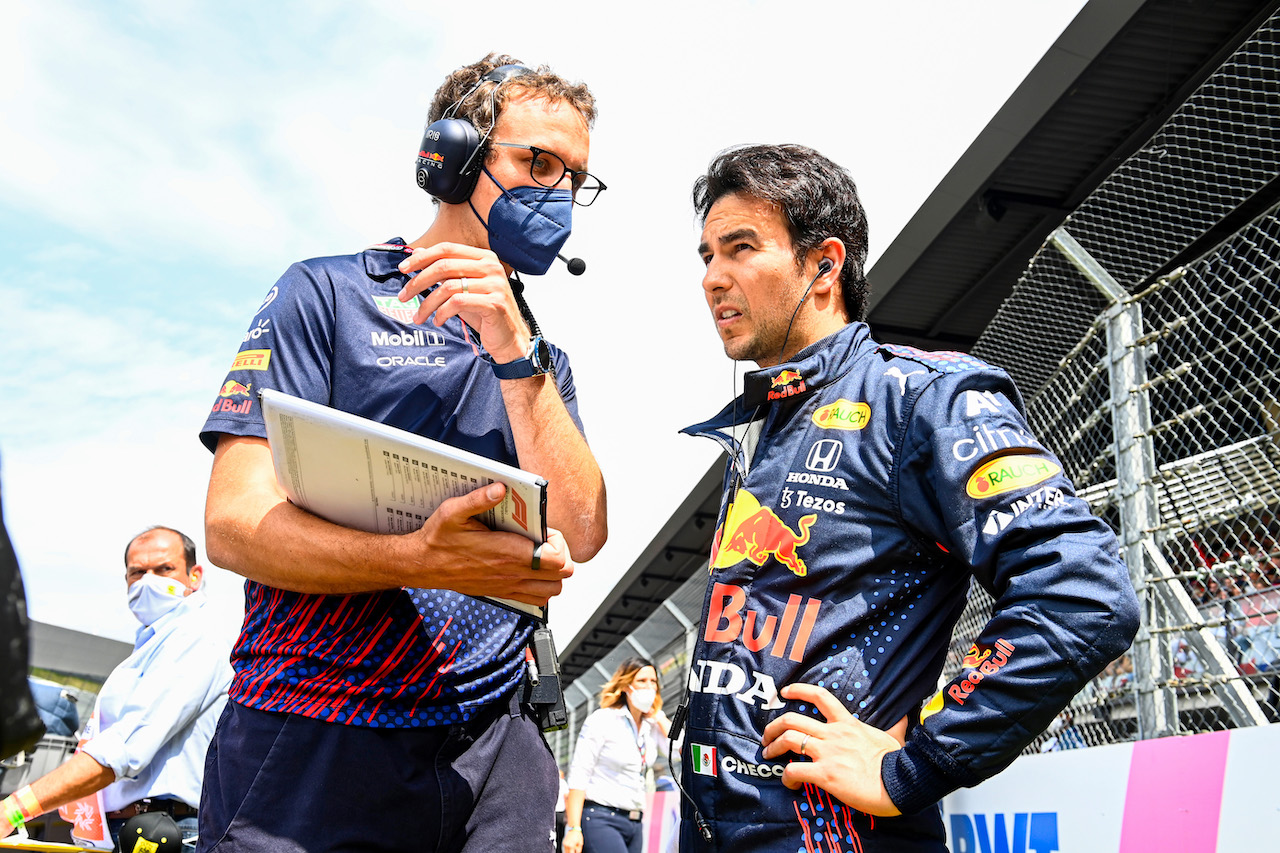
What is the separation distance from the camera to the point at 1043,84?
554cm

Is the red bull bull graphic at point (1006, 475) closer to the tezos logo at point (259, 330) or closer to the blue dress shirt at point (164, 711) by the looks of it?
the tezos logo at point (259, 330)

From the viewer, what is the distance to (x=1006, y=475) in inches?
59.4

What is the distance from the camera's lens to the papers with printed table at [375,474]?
1.28m

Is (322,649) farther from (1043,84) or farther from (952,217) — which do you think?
(952,217)

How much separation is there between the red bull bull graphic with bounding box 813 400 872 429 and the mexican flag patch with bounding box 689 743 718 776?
56cm

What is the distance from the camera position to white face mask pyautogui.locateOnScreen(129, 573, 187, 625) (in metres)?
4.01

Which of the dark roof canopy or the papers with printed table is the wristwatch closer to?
the papers with printed table

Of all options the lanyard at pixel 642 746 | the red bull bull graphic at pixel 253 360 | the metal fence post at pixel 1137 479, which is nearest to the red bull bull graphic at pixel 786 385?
the red bull bull graphic at pixel 253 360

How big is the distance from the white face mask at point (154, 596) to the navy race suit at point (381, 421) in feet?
8.94

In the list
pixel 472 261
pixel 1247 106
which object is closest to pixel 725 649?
pixel 472 261

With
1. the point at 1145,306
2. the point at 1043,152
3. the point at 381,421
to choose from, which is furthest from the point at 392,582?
the point at 1043,152

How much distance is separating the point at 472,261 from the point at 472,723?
2.31 ft

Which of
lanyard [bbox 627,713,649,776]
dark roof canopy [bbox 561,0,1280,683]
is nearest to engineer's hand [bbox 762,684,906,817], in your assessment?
dark roof canopy [bbox 561,0,1280,683]

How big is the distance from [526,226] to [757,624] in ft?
2.75
